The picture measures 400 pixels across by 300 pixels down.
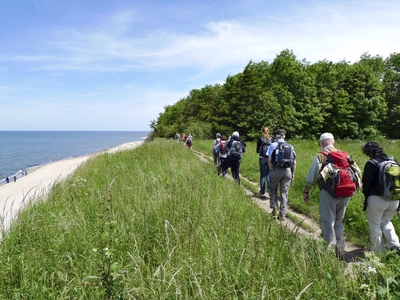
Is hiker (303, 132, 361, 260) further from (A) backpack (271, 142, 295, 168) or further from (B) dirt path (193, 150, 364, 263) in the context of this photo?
(A) backpack (271, 142, 295, 168)

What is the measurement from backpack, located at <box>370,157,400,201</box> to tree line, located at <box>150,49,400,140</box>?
1410 inches

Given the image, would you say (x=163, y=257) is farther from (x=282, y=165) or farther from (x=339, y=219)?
(x=282, y=165)

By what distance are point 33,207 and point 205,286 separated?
4238 mm

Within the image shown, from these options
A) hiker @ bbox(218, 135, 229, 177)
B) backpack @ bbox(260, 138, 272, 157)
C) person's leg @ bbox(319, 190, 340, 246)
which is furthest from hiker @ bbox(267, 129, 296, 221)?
hiker @ bbox(218, 135, 229, 177)

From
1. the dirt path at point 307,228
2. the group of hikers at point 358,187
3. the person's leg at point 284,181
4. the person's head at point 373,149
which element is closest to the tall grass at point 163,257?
the dirt path at point 307,228

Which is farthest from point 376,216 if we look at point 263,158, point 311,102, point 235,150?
point 311,102

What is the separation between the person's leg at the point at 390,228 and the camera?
13.6 feet

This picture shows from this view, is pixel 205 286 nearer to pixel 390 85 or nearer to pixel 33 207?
pixel 33 207

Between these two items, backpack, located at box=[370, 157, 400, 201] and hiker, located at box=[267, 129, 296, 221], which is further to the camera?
hiker, located at box=[267, 129, 296, 221]

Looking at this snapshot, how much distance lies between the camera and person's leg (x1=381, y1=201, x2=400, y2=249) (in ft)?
13.6

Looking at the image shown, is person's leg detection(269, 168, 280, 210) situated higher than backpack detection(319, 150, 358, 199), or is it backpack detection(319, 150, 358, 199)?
backpack detection(319, 150, 358, 199)

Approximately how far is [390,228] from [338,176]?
3.94 ft

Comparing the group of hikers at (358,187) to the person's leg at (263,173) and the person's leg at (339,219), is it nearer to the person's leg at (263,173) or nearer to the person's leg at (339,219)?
the person's leg at (339,219)

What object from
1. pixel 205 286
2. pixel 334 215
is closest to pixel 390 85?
pixel 334 215
